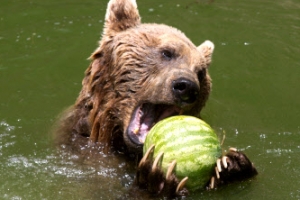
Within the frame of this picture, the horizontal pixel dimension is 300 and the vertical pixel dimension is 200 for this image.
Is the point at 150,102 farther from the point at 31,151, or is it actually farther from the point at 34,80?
the point at 34,80

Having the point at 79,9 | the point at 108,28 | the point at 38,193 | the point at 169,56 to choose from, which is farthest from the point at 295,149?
the point at 79,9

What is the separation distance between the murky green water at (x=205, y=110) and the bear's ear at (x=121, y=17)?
1.21m

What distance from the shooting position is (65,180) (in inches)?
224

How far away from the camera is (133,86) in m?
5.82

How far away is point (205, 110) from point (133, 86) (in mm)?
2183

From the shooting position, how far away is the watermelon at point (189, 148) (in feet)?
16.1

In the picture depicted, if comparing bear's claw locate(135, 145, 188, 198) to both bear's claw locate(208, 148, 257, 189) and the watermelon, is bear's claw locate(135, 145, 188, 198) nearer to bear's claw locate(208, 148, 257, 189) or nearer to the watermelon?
the watermelon

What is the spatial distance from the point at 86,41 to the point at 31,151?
3.35 m

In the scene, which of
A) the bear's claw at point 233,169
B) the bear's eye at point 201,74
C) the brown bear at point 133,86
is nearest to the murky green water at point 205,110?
the bear's claw at point 233,169

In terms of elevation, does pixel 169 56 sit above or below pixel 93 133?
above

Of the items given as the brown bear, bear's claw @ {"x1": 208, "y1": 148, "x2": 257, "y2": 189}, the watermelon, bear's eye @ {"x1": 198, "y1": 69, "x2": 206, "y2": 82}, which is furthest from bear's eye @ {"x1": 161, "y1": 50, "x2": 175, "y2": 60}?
bear's claw @ {"x1": 208, "y1": 148, "x2": 257, "y2": 189}

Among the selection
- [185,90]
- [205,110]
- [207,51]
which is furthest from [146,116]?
[205,110]

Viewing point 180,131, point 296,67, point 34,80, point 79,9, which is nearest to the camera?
point 180,131

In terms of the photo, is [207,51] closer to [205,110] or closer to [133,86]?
[133,86]
